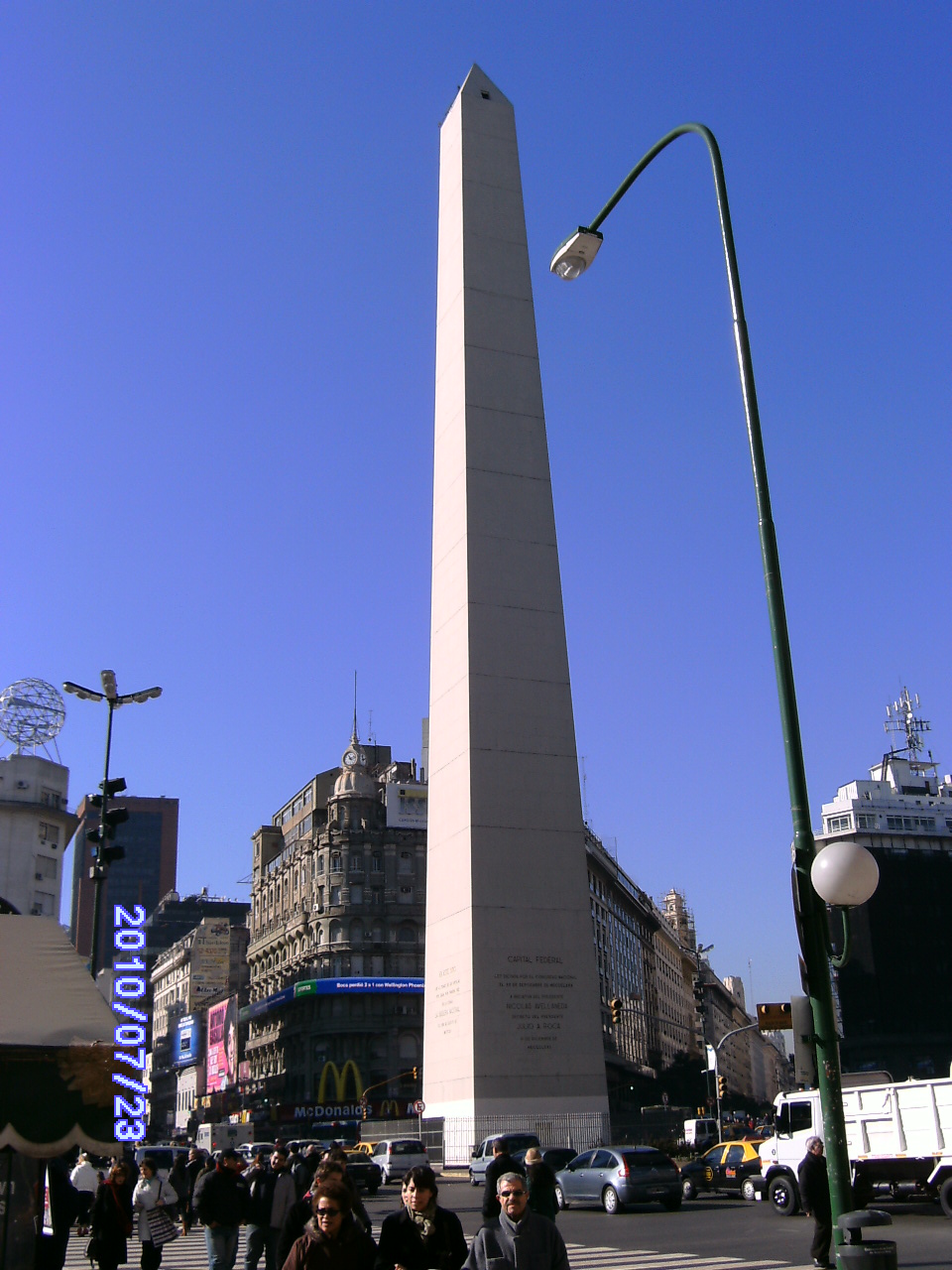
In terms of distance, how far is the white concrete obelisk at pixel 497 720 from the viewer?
27531 mm

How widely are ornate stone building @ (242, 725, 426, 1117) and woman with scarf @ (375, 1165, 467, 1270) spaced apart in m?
68.3

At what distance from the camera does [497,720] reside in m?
29.2

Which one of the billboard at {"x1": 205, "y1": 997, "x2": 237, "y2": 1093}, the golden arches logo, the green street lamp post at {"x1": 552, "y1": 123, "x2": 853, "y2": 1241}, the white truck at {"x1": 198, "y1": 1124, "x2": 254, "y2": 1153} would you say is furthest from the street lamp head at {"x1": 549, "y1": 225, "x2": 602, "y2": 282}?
the billboard at {"x1": 205, "y1": 997, "x2": 237, "y2": 1093}

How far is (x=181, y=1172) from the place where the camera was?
21.2 meters

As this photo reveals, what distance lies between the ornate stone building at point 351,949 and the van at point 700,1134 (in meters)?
28.8

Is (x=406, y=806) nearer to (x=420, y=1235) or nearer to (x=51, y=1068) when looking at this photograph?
(x=51, y=1068)

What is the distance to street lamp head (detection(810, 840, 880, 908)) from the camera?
7.60 metres

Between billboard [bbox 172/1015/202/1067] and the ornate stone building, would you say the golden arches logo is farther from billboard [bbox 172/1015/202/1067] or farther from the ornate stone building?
billboard [bbox 172/1015/202/1067]

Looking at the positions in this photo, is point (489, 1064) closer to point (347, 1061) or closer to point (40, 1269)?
point (40, 1269)

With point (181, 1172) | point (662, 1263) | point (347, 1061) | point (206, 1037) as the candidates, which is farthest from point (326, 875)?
point (662, 1263)

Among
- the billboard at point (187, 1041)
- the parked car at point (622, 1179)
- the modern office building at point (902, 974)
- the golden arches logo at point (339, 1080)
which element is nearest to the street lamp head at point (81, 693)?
the parked car at point (622, 1179)

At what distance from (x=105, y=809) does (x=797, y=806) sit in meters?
16.2

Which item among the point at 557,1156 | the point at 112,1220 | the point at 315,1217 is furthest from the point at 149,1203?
the point at 557,1156

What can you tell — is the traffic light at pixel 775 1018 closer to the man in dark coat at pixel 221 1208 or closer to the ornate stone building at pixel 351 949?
the man in dark coat at pixel 221 1208
